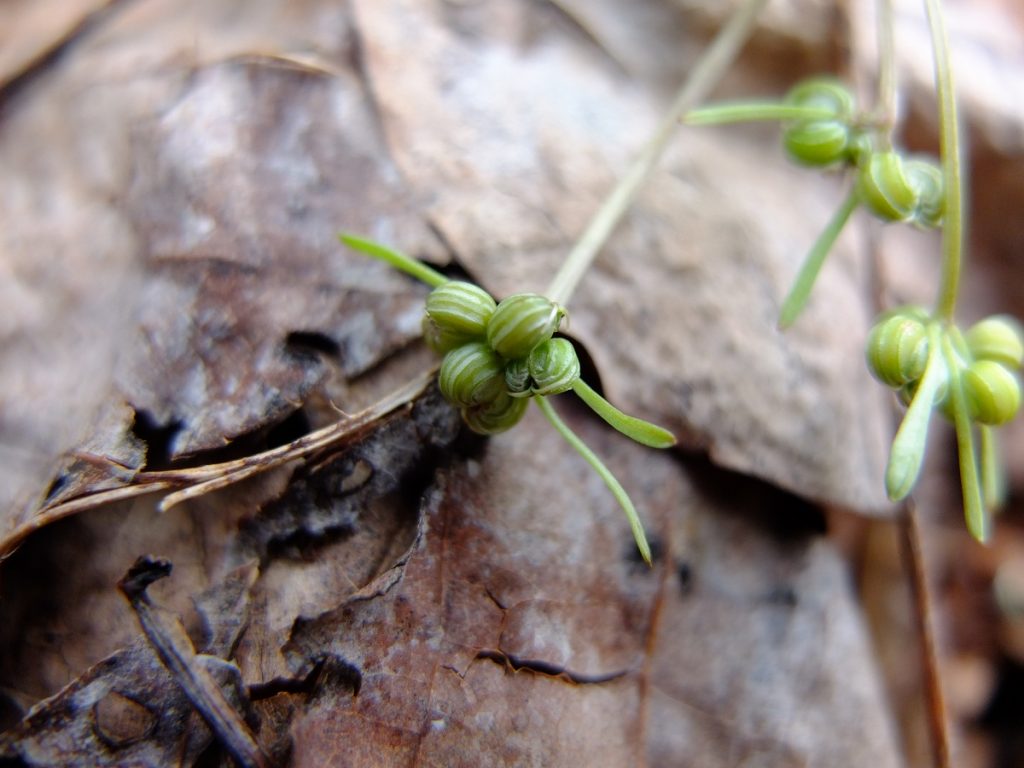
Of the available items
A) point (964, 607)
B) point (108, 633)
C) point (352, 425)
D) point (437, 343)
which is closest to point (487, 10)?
point (437, 343)

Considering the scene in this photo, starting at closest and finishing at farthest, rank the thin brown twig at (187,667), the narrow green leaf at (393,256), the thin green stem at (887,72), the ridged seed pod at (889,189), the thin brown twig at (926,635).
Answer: the thin brown twig at (187,667) → the narrow green leaf at (393,256) → the ridged seed pod at (889,189) → the thin green stem at (887,72) → the thin brown twig at (926,635)

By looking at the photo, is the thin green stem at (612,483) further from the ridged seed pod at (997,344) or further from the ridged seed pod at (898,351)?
the ridged seed pod at (997,344)

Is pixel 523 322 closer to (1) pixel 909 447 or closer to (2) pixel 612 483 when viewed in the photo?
(2) pixel 612 483

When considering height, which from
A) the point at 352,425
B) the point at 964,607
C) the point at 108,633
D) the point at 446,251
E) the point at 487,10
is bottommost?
the point at 964,607

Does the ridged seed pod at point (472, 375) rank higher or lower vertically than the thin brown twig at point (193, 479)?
higher

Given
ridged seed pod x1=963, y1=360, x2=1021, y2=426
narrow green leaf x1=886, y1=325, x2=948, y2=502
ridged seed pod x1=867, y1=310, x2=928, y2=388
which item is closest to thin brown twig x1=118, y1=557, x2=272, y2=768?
narrow green leaf x1=886, y1=325, x2=948, y2=502

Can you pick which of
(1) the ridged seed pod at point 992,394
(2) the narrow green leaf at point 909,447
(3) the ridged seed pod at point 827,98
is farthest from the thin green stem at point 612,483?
(3) the ridged seed pod at point 827,98

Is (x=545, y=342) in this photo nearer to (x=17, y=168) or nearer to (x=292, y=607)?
(x=292, y=607)

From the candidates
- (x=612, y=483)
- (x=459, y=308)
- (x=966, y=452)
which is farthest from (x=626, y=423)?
(x=966, y=452)
